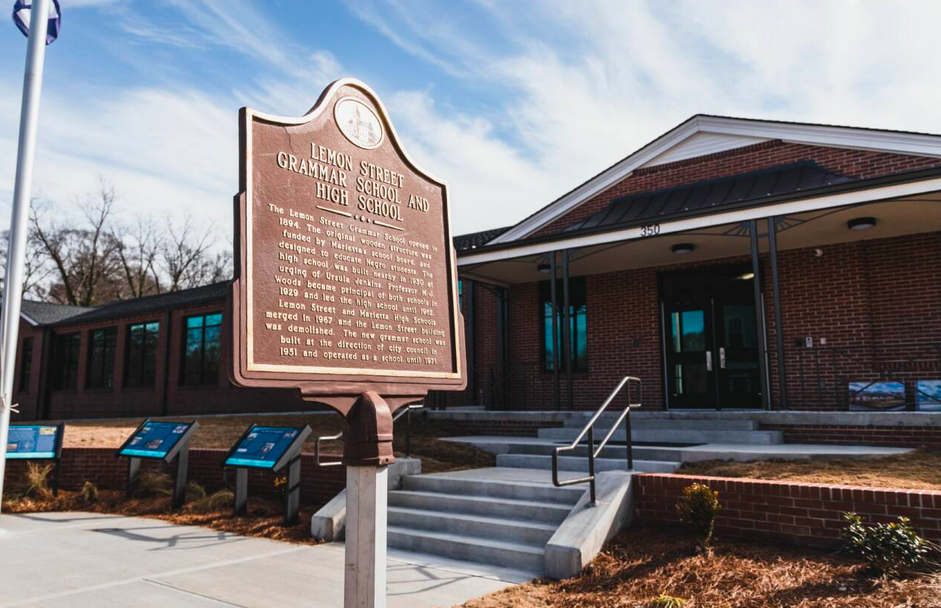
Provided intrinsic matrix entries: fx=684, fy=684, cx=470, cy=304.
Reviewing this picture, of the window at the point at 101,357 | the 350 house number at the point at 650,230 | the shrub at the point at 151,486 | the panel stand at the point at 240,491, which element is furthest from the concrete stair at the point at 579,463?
the window at the point at 101,357

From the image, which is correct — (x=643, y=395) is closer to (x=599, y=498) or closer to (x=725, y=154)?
(x=725, y=154)

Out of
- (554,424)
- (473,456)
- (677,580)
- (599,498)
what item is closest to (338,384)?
(677,580)

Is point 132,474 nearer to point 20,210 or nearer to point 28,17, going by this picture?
point 20,210

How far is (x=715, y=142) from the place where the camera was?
535 inches

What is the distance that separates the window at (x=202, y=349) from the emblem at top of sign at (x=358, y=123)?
1709cm

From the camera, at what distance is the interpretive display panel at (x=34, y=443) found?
907cm

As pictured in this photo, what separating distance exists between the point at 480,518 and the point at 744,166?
951 cm

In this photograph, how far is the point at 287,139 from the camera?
344 centimetres

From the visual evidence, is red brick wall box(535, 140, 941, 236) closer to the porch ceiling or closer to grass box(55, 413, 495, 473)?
the porch ceiling

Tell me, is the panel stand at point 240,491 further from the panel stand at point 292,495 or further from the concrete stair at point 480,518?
the concrete stair at point 480,518

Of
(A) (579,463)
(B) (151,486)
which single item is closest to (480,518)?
(A) (579,463)

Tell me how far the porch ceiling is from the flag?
768cm

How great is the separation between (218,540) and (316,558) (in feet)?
4.58

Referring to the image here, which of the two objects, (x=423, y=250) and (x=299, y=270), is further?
(x=423, y=250)
